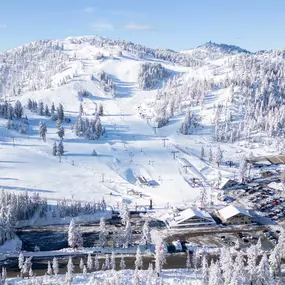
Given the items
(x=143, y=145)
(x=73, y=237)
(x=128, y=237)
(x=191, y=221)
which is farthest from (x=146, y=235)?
(x=143, y=145)

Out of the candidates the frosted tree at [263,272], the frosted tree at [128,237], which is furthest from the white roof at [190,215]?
the frosted tree at [263,272]

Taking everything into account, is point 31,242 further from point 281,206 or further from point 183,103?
point 183,103

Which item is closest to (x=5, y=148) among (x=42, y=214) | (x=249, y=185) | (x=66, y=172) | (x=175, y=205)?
(x=66, y=172)

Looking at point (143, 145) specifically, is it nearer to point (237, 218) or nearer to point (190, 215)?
point (190, 215)

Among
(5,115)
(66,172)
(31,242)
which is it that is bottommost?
(31,242)

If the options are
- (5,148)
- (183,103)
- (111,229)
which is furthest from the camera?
(183,103)

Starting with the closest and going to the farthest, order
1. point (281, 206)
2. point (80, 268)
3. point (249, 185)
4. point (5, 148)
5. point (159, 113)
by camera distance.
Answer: point (80, 268) < point (281, 206) < point (249, 185) < point (5, 148) < point (159, 113)
